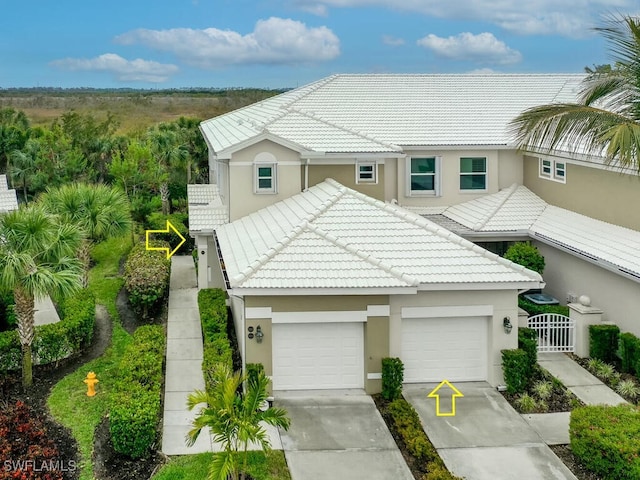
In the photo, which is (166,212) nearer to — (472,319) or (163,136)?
(163,136)

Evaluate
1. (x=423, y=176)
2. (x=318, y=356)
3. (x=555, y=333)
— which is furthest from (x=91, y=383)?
(x=423, y=176)

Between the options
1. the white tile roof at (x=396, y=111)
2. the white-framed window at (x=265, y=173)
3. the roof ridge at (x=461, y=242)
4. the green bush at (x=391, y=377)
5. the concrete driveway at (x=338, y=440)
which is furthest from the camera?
the white tile roof at (x=396, y=111)

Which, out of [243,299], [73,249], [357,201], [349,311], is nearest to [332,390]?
[349,311]

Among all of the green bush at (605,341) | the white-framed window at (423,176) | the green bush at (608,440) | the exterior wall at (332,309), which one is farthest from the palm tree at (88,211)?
the green bush at (608,440)

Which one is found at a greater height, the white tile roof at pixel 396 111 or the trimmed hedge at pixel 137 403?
the white tile roof at pixel 396 111

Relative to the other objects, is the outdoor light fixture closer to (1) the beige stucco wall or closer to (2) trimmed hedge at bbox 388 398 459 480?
(2) trimmed hedge at bbox 388 398 459 480

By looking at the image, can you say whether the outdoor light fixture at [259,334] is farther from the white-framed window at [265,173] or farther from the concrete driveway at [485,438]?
the white-framed window at [265,173]
